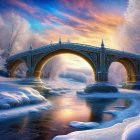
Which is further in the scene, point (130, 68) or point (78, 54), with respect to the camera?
point (130, 68)

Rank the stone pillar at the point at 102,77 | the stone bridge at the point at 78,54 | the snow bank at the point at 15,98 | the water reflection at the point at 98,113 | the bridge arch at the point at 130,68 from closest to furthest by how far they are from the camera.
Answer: the water reflection at the point at 98,113 → the snow bank at the point at 15,98 → the stone pillar at the point at 102,77 → the stone bridge at the point at 78,54 → the bridge arch at the point at 130,68

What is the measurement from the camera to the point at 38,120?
1938cm

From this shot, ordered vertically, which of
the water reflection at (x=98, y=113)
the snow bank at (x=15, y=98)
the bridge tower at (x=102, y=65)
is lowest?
the water reflection at (x=98, y=113)

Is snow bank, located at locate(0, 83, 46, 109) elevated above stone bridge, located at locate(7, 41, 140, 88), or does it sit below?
below

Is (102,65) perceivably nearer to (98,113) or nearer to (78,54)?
(78,54)

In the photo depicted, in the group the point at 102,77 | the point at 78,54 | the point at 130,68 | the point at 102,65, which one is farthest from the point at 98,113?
the point at 130,68

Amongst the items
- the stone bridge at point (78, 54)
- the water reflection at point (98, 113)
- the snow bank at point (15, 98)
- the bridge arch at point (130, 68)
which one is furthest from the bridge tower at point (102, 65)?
the snow bank at point (15, 98)

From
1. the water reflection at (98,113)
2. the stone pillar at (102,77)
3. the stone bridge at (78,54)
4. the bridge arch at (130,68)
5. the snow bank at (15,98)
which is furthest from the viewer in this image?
the bridge arch at (130,68)

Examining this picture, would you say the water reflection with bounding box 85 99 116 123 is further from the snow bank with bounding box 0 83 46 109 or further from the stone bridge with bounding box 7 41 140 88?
the stone bridge with bounding box 7 41 140 88

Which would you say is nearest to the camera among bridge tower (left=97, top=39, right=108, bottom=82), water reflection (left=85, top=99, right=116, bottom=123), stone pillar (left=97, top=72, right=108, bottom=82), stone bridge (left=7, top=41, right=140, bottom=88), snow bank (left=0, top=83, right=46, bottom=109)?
water reflection (left=85, top=99, right=116, bottom=123)

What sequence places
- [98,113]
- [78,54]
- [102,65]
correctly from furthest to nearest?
[78,54] → [102,65] → [98,113]

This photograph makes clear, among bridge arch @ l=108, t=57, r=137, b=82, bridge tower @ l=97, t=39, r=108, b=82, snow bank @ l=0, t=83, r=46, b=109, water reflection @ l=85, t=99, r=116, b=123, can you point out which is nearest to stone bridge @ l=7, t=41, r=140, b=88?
bridge tower @ l=97, t=39, r=108, b=82

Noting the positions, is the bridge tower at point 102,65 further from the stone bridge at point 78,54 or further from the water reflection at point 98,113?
the water reflection at point 98,113

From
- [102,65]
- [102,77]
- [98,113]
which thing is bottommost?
[98,113]
